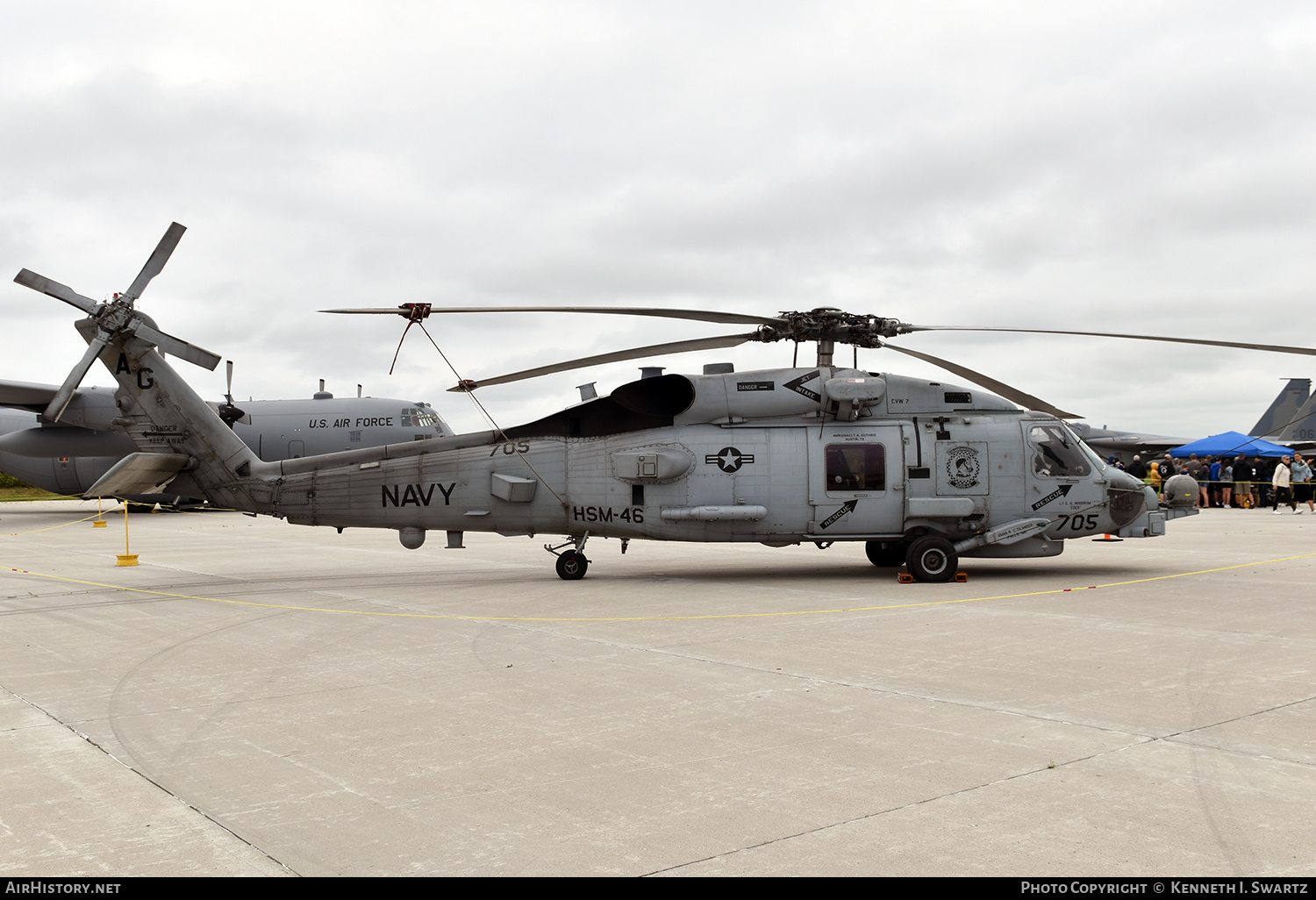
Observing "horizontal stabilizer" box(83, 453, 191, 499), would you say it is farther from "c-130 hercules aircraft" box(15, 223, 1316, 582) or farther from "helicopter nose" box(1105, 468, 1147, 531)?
"helicopter nose" box(1105, 468, 1147, 531)

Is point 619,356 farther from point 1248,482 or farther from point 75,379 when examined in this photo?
point 1248,482

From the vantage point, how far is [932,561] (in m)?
13.0

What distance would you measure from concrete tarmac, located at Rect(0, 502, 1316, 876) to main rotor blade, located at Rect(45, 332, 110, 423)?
2390 mm

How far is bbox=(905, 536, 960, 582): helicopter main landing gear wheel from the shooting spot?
42.4ft

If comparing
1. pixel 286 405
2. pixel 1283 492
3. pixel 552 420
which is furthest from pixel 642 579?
pixel 1283 492

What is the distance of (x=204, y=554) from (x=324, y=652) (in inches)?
483

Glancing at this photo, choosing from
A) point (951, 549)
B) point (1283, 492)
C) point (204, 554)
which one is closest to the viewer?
point (951, 549)

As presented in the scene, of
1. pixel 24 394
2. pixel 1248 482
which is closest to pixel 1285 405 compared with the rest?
pixel 1248 482

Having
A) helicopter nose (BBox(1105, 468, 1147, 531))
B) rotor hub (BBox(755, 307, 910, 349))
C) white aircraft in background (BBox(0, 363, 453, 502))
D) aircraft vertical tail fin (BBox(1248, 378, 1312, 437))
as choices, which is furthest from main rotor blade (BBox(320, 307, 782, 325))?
aircraft vertical tail fin (BBox(1248, 378, 1312, 437))

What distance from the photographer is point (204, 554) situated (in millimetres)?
18906

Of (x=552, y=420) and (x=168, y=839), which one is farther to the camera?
(x=552, y=420)

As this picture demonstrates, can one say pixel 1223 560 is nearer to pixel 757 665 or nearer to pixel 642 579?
pixel 642 579
